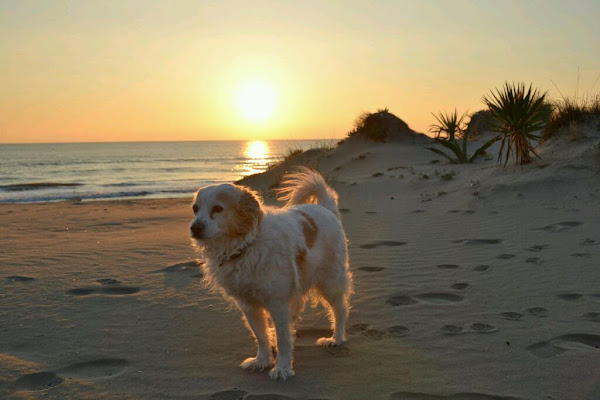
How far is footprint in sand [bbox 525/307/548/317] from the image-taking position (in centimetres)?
472

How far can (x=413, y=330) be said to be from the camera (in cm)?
461

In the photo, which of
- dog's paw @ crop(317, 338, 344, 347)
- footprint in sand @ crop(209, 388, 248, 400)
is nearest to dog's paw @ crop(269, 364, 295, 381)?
footprint in sand @ crop(209, 388, 248, 400)

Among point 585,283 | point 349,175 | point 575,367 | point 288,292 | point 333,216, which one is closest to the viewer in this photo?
point 575,367

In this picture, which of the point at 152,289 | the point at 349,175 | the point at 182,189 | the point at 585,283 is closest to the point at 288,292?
the point at 152,289

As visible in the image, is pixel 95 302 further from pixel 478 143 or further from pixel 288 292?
pixel 478 143

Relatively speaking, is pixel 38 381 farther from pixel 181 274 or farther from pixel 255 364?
pixel 181 274

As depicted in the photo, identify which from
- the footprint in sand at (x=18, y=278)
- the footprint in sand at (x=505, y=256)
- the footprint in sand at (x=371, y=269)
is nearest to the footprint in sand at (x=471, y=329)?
the footprint in sand at (x=371, y=269)

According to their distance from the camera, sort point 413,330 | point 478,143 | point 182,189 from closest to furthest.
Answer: point 413,330, point 478,143, point 182,189

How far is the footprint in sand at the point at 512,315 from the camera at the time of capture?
4.69 meters

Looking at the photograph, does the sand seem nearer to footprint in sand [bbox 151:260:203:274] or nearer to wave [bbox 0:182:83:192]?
footprint in sand [bbox 151:260:203:274]

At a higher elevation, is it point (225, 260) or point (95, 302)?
point (225, 260)

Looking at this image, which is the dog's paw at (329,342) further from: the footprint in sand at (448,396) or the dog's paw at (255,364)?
the footprint in sand at (448,396)

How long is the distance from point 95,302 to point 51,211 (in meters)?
10.1

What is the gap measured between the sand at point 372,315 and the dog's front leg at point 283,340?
0.44ft
